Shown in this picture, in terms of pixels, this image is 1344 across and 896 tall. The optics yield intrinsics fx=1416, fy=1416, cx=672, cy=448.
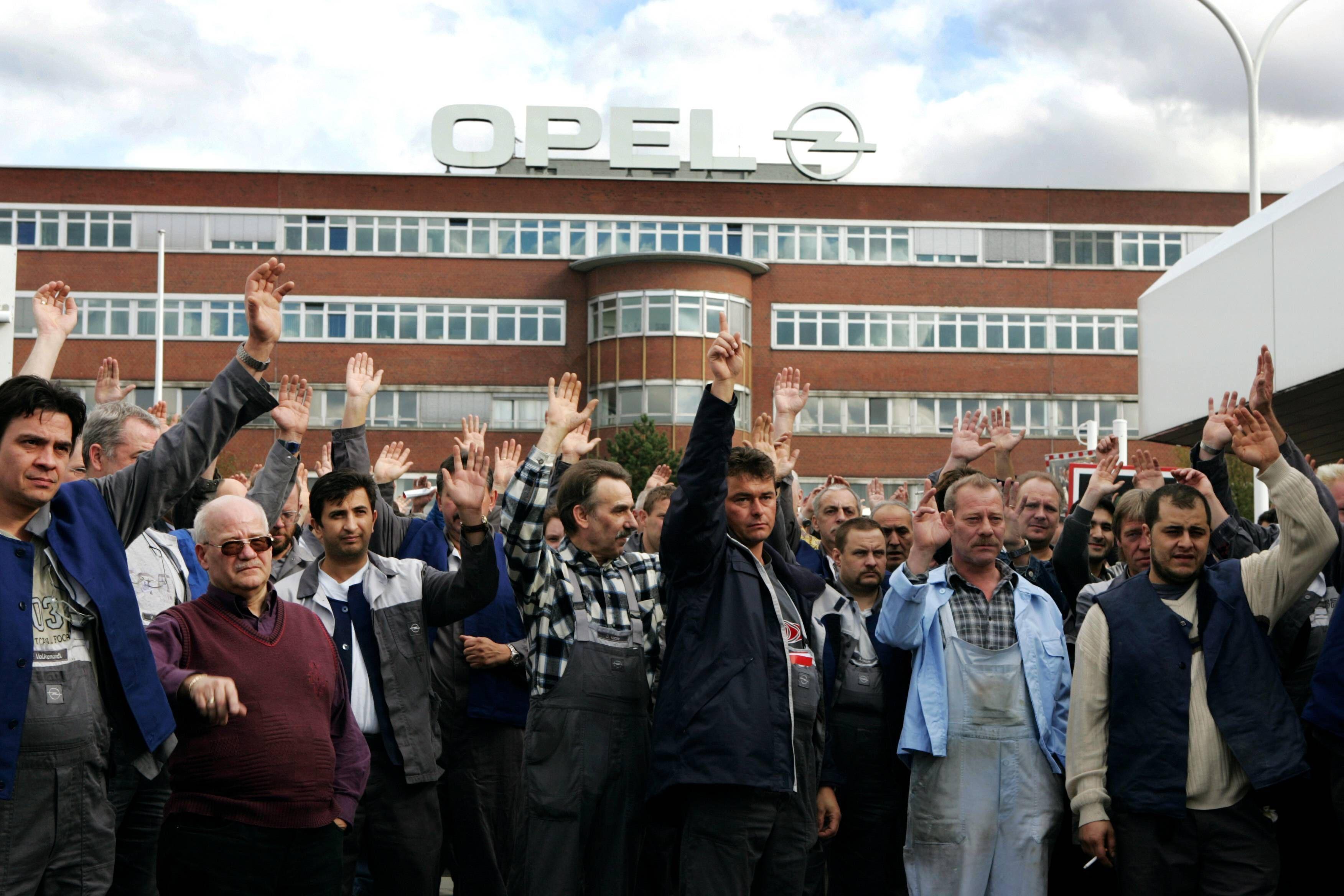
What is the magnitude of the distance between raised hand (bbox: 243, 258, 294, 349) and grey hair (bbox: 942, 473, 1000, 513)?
2.96 metres

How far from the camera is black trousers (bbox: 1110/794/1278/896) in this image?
17.8 ft

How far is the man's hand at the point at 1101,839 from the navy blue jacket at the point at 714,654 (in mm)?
1305

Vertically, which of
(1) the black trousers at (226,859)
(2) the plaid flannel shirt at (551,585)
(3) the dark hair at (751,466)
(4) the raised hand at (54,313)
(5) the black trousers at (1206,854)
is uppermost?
(4) the raised hand at (54,313)

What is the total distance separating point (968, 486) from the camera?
619 cm

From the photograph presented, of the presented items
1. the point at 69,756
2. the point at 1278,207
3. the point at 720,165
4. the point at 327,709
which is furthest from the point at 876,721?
the point at 720,165

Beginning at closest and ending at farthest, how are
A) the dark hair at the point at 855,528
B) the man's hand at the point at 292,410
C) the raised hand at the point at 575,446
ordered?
the man's hand at the point at 292,410
the dark hair at the point at 855,528
the raised hand at the point at 575,446

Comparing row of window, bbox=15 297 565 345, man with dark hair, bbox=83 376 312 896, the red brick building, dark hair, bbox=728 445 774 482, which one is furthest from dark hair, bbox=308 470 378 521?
row of window, bbox=15 297 565 345

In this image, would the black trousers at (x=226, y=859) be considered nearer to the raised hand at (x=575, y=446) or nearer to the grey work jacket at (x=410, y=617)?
the grey work jacket at (x=410, y=617)

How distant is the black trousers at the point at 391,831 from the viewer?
19.2 feet

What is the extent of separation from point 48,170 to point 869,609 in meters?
50.1

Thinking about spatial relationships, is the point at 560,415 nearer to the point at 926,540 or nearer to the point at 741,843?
the point at 926,540

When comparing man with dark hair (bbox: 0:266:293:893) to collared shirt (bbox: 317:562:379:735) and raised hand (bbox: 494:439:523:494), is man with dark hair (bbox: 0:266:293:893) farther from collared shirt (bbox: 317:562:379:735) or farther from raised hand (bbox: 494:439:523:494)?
raised hand (bbox: 494:439:523:494)

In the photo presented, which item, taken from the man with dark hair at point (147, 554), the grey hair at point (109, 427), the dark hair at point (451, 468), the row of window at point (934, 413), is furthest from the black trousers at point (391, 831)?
the row of window at point (934, 413)

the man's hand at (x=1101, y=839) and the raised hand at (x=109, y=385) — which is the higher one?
the raised hand at (x=109, y=385)
